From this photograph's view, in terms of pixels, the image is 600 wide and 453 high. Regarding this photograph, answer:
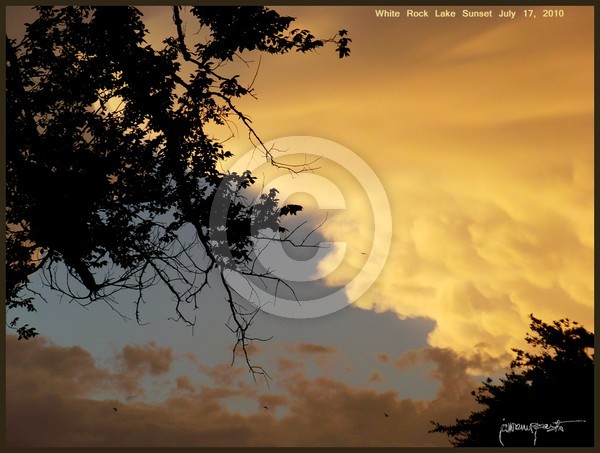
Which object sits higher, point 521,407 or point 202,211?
point 202,211

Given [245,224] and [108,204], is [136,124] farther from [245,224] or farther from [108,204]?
[245,224]

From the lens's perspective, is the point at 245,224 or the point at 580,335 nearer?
the point at 245,224

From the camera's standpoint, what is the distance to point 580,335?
58.3 feet

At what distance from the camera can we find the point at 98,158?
12438 millimetres

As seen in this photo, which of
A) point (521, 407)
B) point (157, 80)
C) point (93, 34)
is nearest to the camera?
point (157, 80)

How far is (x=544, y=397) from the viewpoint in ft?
54.1

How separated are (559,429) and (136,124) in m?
11.3

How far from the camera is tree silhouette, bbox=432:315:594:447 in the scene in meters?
14.5

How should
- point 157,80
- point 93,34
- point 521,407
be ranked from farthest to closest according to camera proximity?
1. point 521,407
2. point 93,34
3. point 157,80

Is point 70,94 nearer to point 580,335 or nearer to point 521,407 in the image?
point 521,407

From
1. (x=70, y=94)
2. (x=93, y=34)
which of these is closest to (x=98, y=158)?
(x=70, y=94)

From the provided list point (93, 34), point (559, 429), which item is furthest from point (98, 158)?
point (559, 429)

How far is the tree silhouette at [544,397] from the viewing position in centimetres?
1449

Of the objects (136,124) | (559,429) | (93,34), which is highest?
(93,34)
